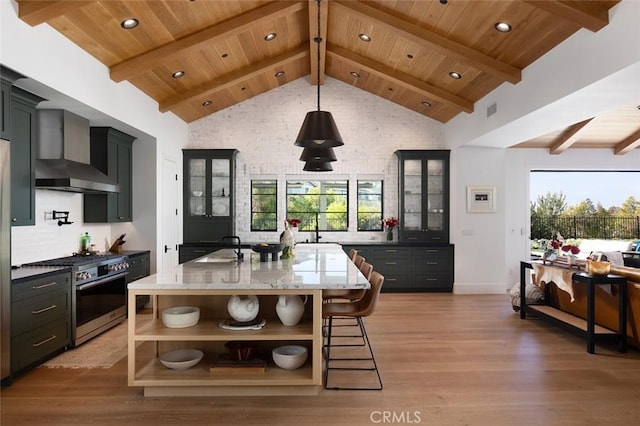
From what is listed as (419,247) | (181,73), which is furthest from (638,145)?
(181,73)

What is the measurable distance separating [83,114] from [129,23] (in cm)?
132

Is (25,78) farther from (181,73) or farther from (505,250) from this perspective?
(505,250)

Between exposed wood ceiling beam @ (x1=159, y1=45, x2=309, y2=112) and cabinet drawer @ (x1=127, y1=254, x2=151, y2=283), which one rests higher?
exposed wood ceiling beam @ (x1=159, y1=45, x2=309, y2=112)

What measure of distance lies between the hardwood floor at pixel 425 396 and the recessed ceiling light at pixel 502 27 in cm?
326

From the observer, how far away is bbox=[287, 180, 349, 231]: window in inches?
343

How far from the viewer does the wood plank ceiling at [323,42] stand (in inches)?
169

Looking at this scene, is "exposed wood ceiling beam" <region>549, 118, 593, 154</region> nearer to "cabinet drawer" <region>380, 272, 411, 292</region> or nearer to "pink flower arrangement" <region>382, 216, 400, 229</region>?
"pink flower arrangement" <region>382, 216, 400, 229</region>

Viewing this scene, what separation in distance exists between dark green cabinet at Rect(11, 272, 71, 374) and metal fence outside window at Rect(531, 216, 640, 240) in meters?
10.6

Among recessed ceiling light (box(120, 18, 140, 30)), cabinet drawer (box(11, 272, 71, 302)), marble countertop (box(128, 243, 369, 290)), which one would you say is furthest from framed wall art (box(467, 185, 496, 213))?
cabinet drawer (box(11, 272, 71, 302))

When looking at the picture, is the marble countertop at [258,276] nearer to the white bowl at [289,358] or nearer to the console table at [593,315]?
the white bowl at [289,358]

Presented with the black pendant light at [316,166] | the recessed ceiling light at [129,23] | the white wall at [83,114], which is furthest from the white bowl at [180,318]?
the recessed ceiling light at [129,23]

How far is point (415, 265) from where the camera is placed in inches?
317

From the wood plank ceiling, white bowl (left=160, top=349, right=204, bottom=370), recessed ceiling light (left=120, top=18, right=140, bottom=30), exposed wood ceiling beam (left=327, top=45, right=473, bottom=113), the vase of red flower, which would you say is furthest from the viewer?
the vase of red flower

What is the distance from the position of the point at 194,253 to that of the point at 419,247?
3.90 m
